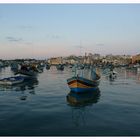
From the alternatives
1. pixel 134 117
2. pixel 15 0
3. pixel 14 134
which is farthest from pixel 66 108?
pixel 15 0

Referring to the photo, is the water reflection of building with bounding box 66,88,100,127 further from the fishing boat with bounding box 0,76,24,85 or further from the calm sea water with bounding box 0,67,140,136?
the fishing boat with bounding box 0,76,24,85

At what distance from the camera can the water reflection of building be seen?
20.8m

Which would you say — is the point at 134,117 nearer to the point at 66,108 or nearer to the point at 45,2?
the point at 66,108

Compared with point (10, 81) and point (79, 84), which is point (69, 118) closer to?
point (79, 84)

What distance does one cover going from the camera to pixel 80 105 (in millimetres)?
27766

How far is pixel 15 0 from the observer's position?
15.5m

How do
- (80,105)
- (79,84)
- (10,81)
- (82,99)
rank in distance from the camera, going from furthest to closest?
(10,81)
(79,84)
(82,99)
(80,105)

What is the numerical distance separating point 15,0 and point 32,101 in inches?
631

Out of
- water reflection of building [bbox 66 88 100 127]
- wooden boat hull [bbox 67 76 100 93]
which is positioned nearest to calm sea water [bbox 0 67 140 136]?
water reflection of building [bbox 66 88 100 127]

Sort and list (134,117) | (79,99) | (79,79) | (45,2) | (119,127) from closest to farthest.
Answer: (45,2) < (119,127) < (134,117) < (79,99) < (79,79)

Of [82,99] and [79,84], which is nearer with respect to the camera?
[82,99]

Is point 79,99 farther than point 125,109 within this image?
Yes

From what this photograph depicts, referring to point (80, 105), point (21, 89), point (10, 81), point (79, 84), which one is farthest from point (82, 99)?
point (10, 81)

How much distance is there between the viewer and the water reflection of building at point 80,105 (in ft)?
68.2
